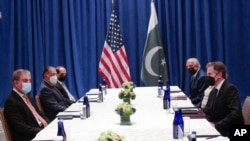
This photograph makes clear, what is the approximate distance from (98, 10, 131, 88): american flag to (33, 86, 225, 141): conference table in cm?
285

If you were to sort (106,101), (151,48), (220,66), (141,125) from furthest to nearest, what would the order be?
(151,48), (106,101), (220,66), (141,125)

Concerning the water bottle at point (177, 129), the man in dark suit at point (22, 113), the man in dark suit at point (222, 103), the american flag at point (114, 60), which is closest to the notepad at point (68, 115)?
the man in dark suit at point (22, 113)

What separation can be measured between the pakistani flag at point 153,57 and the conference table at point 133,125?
3132mm

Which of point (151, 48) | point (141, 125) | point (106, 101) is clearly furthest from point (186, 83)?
point (141, 125)

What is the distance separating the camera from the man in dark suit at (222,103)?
4.21 metres

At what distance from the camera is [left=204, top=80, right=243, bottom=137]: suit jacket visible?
4.21m

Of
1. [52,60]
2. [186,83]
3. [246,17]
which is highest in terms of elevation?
[246,17]

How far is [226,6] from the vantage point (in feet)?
27.5

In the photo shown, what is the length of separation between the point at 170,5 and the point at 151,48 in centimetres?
102

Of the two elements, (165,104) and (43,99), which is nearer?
(165,104)

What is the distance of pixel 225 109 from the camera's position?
14.4ft

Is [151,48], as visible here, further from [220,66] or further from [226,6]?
[220,66]

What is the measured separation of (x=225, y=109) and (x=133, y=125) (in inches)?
53.9

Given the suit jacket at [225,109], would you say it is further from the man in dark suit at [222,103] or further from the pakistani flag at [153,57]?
the pakistani flag at [153,57]
